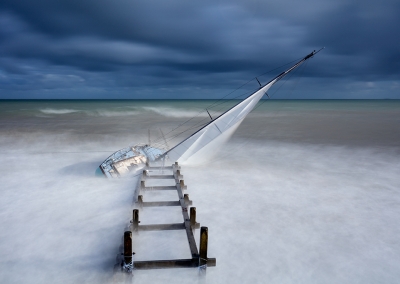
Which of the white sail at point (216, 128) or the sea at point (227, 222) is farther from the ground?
the white sail at point (216, 128)

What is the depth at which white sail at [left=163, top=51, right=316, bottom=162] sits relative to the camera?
14516 mm

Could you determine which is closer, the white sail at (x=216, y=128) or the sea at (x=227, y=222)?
the sea at (x=227, y=222)

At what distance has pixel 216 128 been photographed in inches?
583

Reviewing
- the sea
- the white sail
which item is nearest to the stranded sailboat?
the white sail

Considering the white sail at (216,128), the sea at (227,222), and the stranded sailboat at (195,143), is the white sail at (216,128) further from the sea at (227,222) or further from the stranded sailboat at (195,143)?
the sea at (227,222)

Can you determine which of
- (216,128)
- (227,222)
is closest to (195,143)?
(216,128)

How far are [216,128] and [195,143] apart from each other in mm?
1300

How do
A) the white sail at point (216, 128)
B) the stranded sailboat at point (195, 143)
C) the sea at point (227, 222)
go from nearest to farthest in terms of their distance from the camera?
the sea at point (227, 222) < the stranded sailboat at point (195, 143) < the white sail at point (216, 128)

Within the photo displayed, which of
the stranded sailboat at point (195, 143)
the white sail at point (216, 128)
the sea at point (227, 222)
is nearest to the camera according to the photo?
the sea at point (227, 222)

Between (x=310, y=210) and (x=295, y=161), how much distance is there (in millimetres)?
7968

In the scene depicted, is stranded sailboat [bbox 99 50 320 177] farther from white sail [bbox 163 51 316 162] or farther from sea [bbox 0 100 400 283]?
sea [bbox 0 100 400 283]

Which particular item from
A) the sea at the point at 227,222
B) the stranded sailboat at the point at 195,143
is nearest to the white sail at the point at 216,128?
the stranded sailboat at the point at 195,143

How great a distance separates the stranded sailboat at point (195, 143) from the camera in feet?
45.7

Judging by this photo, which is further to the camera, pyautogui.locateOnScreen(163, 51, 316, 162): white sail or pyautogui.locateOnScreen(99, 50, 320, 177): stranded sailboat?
pyautogui.locateOnScreen(163, 51, 316, 162): white sail
